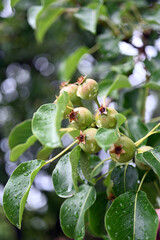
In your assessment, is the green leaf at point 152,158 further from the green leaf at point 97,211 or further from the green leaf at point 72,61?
the green leaf at point 72,61

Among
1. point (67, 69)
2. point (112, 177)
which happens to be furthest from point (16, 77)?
point (112, 177)

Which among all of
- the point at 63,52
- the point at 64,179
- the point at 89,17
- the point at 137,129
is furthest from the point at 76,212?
the point at 63,52

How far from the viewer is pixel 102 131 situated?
0.52 metres

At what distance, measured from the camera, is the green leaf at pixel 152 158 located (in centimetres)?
55

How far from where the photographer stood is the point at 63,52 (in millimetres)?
2211

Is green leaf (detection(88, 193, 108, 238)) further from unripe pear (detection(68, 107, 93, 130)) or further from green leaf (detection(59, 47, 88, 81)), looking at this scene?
green leaf (detection(59, 47, 88, 81))

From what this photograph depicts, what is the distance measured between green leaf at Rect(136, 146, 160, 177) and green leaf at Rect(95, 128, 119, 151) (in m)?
0.09

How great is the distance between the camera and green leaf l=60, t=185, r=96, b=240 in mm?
626

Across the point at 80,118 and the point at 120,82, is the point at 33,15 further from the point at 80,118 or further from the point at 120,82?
the point at 80,118

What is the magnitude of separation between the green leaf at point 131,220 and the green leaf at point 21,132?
358mm

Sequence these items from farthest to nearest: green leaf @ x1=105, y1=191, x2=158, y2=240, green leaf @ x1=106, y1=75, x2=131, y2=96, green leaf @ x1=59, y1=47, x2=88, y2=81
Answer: green leaf @ x1=59, y1=47, x2=88, y2=81
green leaf @ x1=106, y1=75, x2=131, y2=96
green leaf @ x1=105, y1=191, x2=158, y2=240

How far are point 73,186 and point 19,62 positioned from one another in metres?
1.89

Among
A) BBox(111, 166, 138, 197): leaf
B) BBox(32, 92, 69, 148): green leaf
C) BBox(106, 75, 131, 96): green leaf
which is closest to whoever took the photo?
BBox(32, 92, 69, 148): green leaf

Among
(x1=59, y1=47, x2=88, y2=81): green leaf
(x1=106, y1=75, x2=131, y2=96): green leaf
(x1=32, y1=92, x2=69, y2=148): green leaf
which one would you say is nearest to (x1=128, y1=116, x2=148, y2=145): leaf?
(x1=106, y1=75, x2=131, y2=96): green leaf
